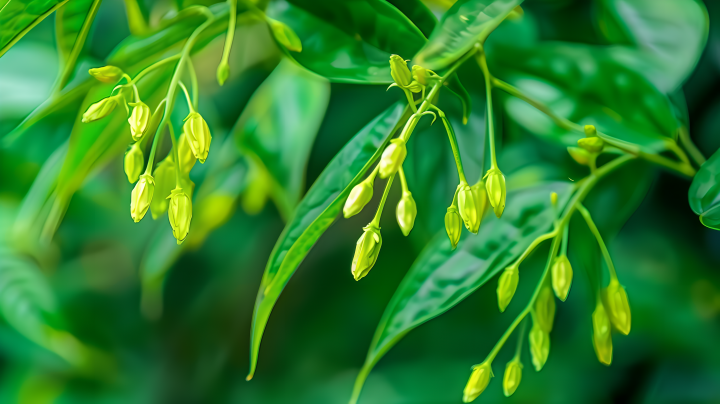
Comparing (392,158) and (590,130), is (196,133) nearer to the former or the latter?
(392,158)

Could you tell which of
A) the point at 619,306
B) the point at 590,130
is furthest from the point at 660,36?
the point at 619,306

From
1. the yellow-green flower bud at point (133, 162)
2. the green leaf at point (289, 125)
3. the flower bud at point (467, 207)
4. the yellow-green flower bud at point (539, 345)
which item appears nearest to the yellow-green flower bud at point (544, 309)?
the yellow-green flower bud at point (539, 345)

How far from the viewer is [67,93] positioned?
0.40 meters

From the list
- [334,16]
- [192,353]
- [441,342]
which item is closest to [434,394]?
[441,342]

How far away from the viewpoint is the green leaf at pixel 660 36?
13.8 inches

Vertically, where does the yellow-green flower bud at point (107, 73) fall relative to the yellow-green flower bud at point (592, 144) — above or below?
above

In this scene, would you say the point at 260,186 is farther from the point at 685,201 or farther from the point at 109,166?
the point at 685,201

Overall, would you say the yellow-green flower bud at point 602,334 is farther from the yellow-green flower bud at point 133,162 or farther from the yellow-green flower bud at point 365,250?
the yellow-green flower bud at point 133,162

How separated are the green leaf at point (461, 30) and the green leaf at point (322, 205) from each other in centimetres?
6

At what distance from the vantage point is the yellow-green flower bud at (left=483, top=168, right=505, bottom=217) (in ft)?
0.98

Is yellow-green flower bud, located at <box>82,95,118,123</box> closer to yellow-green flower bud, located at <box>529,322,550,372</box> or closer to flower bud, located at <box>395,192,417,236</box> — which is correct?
flower bud, located at <box>395,192,417,236</box>

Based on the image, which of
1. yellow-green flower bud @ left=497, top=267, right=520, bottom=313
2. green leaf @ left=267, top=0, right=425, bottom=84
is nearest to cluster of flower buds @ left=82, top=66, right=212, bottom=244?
green leaf @ left=267, top=0, right=425, bottom=84

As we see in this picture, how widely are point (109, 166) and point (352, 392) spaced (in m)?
0.30

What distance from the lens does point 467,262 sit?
0.36 meters
